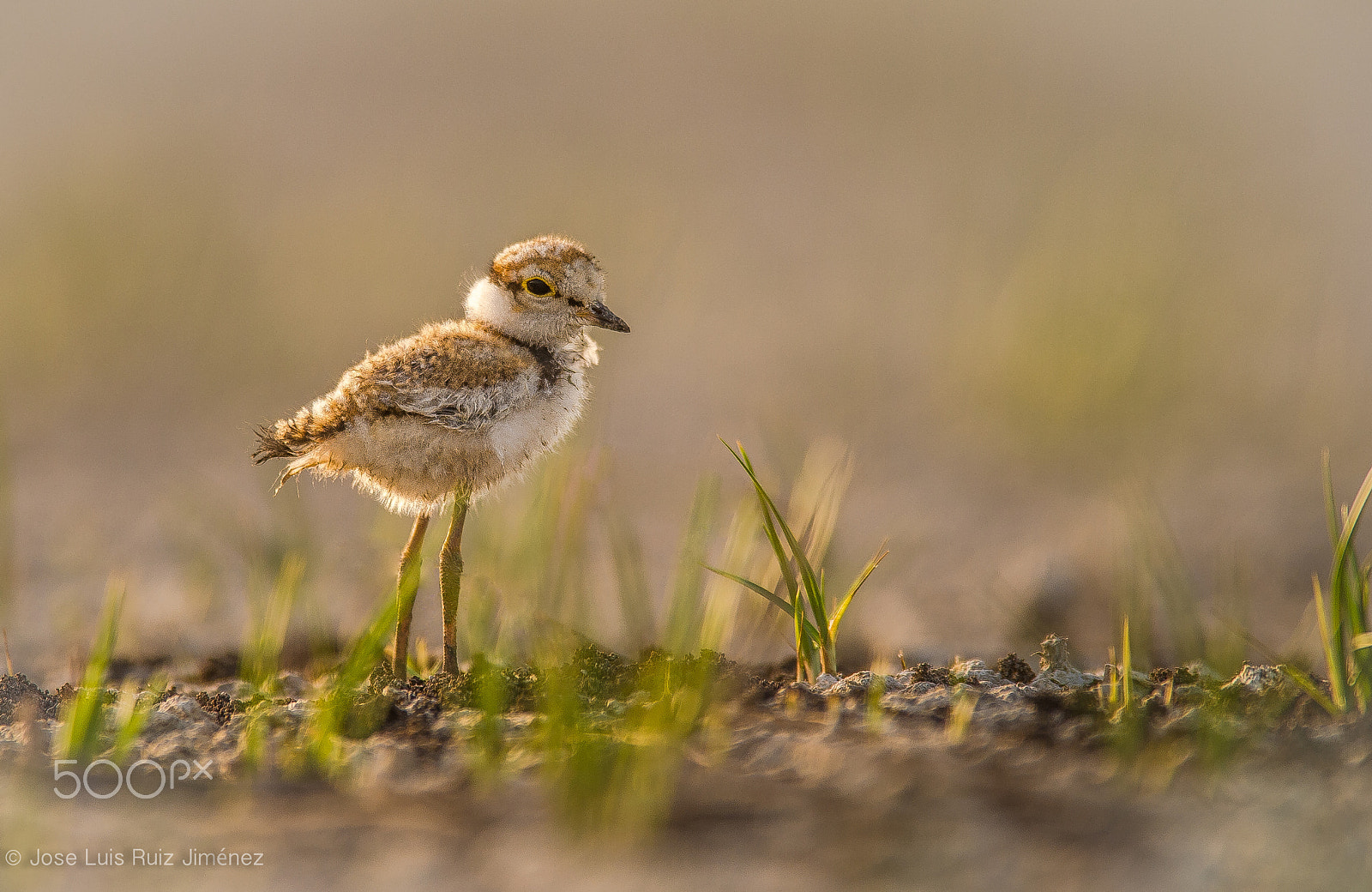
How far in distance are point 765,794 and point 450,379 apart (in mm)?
1127

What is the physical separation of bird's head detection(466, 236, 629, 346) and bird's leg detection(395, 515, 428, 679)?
0.52 metres

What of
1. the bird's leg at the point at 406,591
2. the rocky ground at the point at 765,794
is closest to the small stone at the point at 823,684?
the rocky ground at the point at 765,794

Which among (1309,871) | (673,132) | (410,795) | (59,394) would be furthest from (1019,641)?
(673,132)

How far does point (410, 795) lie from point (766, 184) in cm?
695

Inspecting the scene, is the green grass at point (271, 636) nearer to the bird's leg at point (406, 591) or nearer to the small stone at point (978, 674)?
the bird's leg at point (406, 591)

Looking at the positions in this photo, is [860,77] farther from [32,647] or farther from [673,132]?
[32,647]

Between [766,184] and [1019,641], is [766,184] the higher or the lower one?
the higher one

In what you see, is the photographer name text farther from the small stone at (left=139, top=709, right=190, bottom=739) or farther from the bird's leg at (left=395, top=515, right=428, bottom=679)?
the bird's leg at (left=395, top=515, right=428, bottom=679)

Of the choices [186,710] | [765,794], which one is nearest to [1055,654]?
[765,794]

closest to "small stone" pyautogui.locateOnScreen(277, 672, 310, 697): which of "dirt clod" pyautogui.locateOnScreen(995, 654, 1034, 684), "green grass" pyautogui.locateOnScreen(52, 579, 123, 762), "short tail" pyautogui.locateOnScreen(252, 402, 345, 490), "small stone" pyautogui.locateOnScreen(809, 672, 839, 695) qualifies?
"green grass" pyautogui.locateOnScreen(52, 579, 123, 762)

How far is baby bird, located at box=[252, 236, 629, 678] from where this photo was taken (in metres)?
2.30

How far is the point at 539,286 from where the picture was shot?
258cm

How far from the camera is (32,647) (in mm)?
3127

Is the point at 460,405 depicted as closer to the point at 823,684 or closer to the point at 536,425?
the point at 536,425
